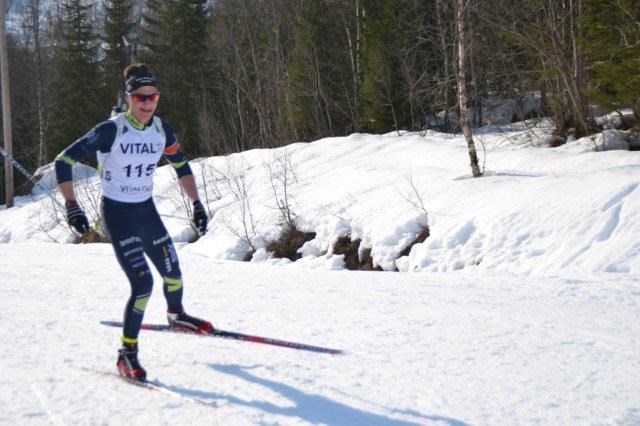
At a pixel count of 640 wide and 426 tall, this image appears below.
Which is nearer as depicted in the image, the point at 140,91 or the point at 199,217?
the point at 140,91

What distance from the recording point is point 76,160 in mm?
3635

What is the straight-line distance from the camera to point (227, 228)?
41.5 feet

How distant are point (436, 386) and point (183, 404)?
1.52 metres

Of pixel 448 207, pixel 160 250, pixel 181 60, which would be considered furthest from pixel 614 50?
pixel 181 60

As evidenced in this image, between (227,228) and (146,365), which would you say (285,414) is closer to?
(146,365)

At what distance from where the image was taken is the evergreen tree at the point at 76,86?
32.2m

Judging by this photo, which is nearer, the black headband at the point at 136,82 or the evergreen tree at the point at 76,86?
the black headband at the point at 136,82

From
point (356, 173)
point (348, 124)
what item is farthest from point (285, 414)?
point (348, 124)

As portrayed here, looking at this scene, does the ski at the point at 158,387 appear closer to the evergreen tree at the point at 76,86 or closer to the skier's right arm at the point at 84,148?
the skier's right arm at the point at 84,148

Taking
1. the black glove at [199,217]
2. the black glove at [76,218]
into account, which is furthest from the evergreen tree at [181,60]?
the black glove at [76,218]

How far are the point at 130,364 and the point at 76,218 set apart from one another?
3.34ft

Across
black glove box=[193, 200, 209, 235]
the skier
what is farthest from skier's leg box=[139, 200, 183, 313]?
black glove box=[193, 200, 209, 235]

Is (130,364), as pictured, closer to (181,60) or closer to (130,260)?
(130,260)

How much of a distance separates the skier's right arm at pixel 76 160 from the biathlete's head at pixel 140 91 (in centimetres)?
21
